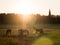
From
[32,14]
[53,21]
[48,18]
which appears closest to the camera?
[53,21]

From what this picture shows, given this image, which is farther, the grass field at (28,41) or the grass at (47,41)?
the grass at (47,41)

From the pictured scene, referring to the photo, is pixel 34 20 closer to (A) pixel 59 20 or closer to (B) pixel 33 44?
(A) pixel 59 20

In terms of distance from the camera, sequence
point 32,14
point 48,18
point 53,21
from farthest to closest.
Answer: point 32,14
point 48,18
point 53,21

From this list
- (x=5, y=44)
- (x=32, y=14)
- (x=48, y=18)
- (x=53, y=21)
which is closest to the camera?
(x=5, y=44)

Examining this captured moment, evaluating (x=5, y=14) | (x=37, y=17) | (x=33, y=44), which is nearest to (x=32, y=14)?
(x=37, y=17)

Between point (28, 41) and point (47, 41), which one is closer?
point (28, 41)

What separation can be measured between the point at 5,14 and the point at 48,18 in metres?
20.9

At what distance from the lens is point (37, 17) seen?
11519 centimetres

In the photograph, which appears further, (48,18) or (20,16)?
(20,16)

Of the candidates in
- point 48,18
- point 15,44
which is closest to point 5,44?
point 15,44

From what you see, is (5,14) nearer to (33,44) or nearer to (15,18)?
(15,18)

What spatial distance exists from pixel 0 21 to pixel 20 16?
17526 mm

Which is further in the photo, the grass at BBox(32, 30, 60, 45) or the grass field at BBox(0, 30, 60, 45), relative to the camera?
the grass at BBox(32, 30, 60, 45)

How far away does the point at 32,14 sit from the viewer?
119 m
